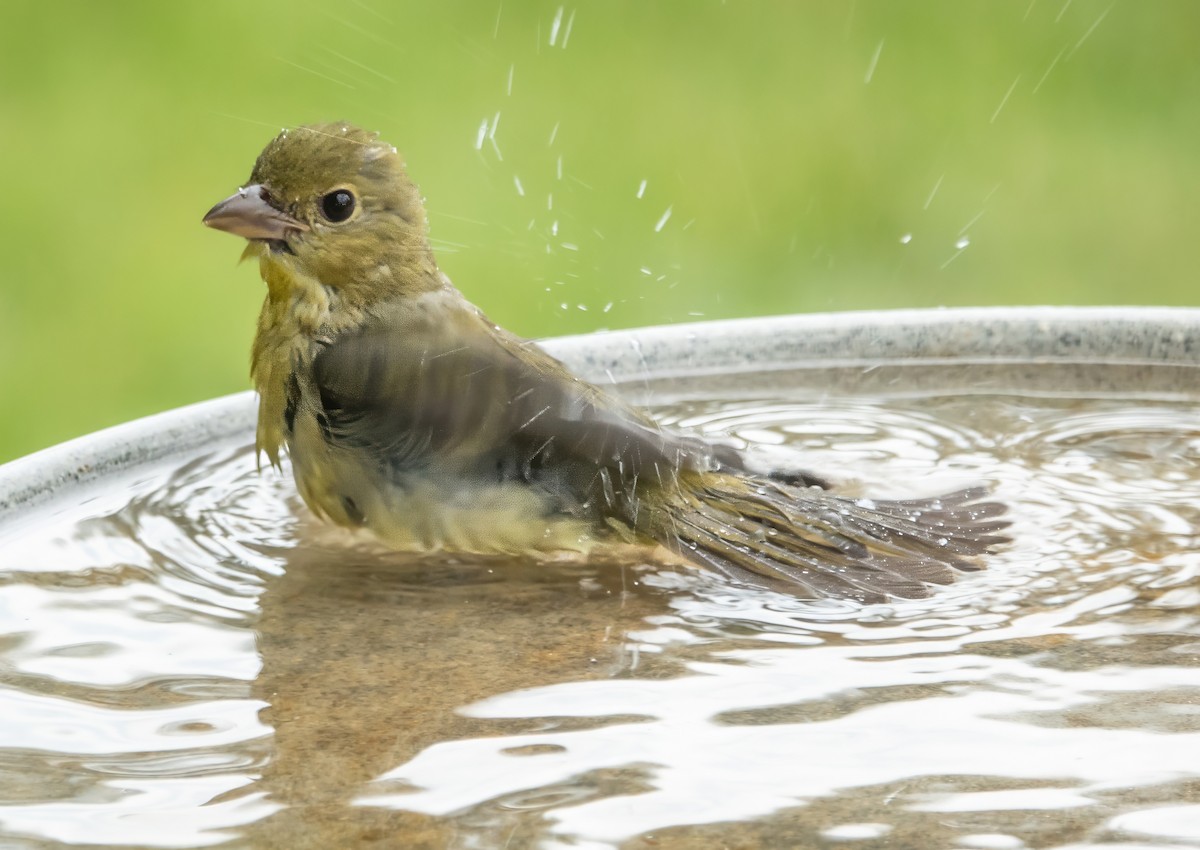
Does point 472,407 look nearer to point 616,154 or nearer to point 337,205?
point 337,205

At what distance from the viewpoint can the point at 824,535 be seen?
8.64 feet

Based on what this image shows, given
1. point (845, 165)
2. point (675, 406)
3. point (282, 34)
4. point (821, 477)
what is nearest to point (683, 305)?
point (845, 165)

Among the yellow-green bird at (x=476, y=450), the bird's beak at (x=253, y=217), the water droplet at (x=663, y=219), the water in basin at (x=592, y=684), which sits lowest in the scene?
the water in basin at (x=592, y=684)

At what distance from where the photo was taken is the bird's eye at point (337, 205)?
285 centimetres

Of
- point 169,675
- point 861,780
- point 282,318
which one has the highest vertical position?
point 282,318

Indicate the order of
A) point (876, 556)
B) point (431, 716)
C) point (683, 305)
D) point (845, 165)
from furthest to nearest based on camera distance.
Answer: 1. point (845, 165)
2. point (683, 305)
3. point (876, 556)
4. point (431, 716)

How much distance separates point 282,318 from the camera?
2848 mm

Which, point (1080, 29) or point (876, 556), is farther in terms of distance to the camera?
point (1080, 29)

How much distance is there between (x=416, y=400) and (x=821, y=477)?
2.42 ft

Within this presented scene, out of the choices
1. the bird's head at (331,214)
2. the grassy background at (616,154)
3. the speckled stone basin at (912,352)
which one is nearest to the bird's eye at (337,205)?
the bird's head at (331,214)

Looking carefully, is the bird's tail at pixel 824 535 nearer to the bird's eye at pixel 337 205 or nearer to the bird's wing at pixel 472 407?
the bird's wing at pixel 472 407

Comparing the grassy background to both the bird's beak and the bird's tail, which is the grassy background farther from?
the bird's tail

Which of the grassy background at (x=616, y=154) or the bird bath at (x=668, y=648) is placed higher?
the grassy background at (x=616, y=154)

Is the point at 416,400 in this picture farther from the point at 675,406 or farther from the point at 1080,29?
the point at 1080,29
